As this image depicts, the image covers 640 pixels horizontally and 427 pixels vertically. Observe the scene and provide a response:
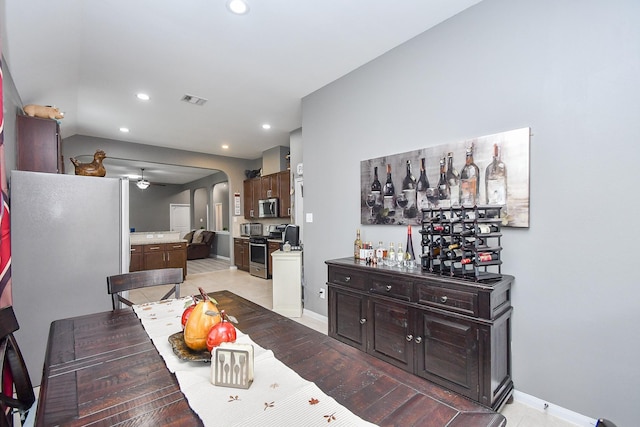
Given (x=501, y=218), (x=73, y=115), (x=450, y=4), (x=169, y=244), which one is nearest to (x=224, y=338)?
(x=501, y=218)

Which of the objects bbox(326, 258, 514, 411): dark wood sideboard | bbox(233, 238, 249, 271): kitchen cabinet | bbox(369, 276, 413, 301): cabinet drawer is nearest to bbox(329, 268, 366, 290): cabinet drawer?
bbox(326, 258, 514, 411): dark wood sideboard

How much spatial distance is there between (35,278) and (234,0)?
2749mm

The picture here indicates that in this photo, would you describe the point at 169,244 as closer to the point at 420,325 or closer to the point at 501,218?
the point at 420,325

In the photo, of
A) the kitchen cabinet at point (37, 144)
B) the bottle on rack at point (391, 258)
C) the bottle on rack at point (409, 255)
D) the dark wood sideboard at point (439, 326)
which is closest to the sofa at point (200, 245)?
the kitchen cabinet at point (37, 144)

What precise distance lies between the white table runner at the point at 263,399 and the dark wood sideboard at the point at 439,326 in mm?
1316

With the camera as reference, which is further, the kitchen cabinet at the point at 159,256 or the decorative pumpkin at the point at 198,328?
the kitchen cabinet at the point at 159,256

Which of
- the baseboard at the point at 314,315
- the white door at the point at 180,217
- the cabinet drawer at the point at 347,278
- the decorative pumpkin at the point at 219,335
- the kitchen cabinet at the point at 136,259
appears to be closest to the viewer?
the decorative pumpkin at the point at 219,335

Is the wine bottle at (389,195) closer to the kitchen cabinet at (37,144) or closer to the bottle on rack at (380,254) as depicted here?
the bottle on rack at (380,254)

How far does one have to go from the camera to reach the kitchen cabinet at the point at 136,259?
573 cm

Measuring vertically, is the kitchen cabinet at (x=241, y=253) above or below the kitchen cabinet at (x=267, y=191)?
below

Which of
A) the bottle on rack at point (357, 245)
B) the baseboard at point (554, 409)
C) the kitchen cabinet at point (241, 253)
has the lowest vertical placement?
the baseboard at point (554, 409)

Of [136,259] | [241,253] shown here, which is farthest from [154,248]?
[241,253]

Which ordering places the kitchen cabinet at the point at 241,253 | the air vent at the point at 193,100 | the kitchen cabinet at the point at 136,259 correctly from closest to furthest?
the air vent at the point at 193,100
the kitchen cabinet at the point at 136,259
the kitchen cabinet at the point at 241,253

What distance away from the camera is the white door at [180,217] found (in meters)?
11.7
